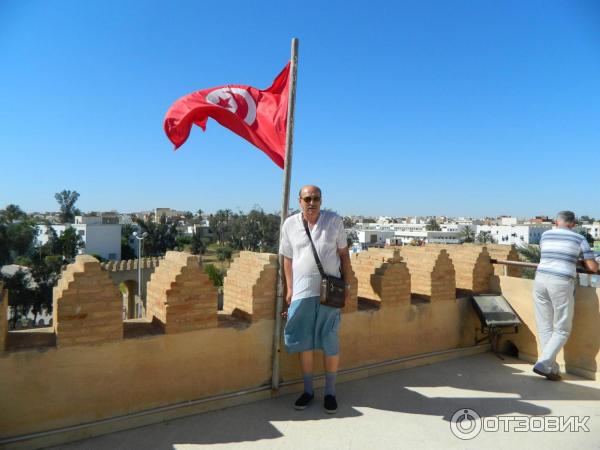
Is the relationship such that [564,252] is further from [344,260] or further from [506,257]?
[344,260]

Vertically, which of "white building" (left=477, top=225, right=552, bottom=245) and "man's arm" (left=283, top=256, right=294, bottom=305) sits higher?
"white building" (left=477, top=225, right=552, bottom=245)

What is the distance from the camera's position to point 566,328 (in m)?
4.02

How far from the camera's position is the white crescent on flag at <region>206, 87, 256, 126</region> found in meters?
3.91

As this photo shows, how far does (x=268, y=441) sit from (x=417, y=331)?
2278 millimetres

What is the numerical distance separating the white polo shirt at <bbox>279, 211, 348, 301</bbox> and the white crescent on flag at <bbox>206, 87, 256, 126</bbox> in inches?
49.5

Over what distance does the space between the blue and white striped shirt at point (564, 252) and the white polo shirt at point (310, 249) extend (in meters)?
2.31

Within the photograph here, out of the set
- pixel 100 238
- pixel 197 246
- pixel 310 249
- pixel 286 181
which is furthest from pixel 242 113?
pixel 197 246

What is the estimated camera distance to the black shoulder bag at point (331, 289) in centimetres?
314

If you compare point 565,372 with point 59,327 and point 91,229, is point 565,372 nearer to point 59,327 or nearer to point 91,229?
point 59,327

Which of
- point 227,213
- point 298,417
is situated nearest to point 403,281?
point 298,417

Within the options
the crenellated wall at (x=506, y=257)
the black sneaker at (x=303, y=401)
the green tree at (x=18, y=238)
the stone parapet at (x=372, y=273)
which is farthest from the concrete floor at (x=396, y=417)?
the green tree at (x=18, y=238)

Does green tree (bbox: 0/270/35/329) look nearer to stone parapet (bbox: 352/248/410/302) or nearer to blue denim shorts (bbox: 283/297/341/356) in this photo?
stone parapet (bbox: 352/248/410/302)

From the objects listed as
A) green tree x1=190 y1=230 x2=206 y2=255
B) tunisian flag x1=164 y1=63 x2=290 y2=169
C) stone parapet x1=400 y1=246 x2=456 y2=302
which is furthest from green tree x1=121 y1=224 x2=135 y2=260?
stone parapet x1=400 y1=246 x2=456 y2=302

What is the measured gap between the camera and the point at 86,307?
2873 mm
